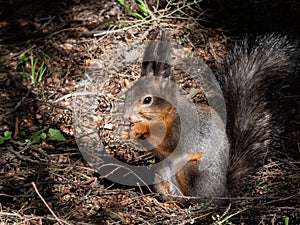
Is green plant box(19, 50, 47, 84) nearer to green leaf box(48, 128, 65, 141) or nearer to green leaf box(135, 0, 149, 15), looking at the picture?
green leaf box(48, 128, 65, 141)

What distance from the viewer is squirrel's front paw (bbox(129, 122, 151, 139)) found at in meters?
2.97

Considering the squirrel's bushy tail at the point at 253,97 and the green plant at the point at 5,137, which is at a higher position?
the squirrel's bushy tail at the point at 253,97

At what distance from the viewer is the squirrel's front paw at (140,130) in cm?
297

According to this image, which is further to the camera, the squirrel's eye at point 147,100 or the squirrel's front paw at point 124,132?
the squirrel's front paw at point 124,132

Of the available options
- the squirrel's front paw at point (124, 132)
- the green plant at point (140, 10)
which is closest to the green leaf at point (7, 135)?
the squirrel's front paw at point (124, 132)

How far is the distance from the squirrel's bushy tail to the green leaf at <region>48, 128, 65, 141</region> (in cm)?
96

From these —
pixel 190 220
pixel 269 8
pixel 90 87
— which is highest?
pixel 269 8

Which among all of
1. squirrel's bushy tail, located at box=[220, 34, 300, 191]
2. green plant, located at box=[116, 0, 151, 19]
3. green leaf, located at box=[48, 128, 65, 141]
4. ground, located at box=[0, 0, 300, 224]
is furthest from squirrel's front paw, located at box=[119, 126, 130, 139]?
green plant, located at box=[116, 0, 151, 19]

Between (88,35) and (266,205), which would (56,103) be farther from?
(266,205)

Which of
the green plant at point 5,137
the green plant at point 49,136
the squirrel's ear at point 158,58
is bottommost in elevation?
the green plant at point 5,137

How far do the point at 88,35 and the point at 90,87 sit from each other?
0.52m

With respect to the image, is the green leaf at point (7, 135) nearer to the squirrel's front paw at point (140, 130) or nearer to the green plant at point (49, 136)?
the green plant at point (49, 136)

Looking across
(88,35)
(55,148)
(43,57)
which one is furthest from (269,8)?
(55,148)

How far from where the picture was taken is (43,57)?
405 centimetres
